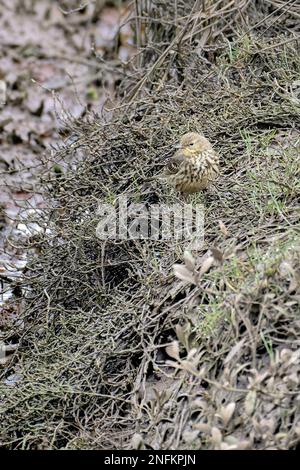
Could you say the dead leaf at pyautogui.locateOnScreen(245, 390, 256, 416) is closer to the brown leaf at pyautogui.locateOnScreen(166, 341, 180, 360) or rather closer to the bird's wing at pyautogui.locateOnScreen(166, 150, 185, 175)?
the brown leaf at pyautogui.locateOnScreen(166, 341, 180, 360)

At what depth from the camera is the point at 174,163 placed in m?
5.29

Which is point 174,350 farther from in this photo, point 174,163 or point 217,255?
point 174,163

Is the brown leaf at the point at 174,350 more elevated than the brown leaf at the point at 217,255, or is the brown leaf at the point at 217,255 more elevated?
the brown leaf at the point at 217,255

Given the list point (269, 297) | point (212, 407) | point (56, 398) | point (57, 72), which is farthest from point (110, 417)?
point (57, 72)

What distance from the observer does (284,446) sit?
11.3 feet

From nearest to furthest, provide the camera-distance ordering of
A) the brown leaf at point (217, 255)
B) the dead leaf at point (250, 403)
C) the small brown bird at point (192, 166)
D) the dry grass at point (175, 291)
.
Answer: the dead leaf at point (250, 403) < the dry grass at point (175, 291) < the brown leaf at point (217, 255) < the small brown bird at point (192, 166)

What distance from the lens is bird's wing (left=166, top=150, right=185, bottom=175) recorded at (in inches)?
206

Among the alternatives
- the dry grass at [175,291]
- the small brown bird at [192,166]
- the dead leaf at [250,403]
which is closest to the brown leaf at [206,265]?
the dry grass at [175,291]

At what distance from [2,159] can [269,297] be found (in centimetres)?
504

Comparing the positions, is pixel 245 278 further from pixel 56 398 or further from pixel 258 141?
pixel 258 141

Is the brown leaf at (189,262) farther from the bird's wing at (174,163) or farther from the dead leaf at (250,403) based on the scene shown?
the bird's wing at (174,163)

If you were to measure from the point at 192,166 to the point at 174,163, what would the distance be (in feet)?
0.56

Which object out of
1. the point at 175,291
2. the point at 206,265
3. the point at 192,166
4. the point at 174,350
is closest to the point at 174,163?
the point at 192,166

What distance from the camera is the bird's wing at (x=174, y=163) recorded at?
17.1 ft
